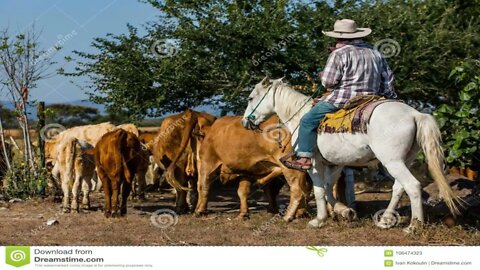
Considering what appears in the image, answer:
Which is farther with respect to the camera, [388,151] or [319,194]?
[319,194]

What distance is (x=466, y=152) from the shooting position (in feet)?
34.8

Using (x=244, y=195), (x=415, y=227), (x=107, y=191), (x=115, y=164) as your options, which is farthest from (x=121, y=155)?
(x=415, y=227)

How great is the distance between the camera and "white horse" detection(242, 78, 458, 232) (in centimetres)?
914

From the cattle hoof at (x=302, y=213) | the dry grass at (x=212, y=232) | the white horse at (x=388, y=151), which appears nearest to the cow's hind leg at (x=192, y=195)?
the dry grass at (x=212, y=232)

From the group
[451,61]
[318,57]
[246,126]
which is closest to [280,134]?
[246,126]

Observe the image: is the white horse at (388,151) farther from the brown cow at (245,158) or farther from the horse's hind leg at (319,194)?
the brown cow at (245,158)

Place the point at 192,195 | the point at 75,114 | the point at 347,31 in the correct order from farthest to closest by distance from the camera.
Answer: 1. the point at 75,114
2. the point at 192,195
3. the point at 347,31

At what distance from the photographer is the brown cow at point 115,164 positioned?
12078 millimetres

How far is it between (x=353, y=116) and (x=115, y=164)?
4154 millimetres

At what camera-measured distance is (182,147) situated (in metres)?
13.1

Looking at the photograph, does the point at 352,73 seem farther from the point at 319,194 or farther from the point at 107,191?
the point at 107,191

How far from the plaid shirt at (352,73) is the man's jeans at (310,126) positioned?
0.13 m

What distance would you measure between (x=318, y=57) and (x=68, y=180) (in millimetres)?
5076

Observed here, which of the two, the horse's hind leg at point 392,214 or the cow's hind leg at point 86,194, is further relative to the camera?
the cow's hind leg at point 86,194
